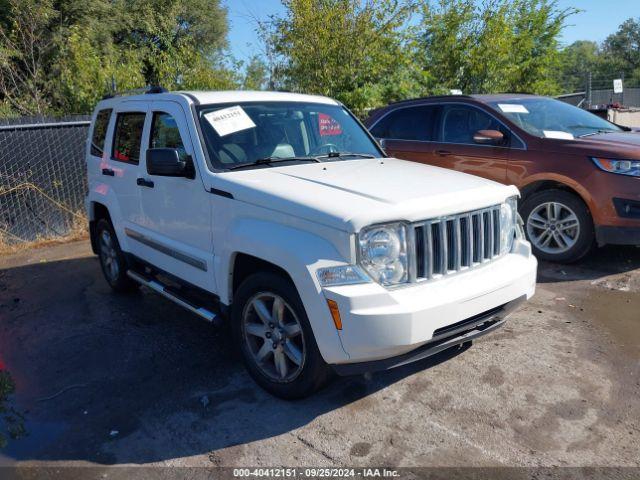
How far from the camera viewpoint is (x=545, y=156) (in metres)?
6.18

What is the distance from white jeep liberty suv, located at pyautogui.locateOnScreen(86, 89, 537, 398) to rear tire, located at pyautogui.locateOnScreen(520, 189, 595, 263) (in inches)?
91.6

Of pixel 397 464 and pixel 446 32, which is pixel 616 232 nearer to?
pixel 397 464

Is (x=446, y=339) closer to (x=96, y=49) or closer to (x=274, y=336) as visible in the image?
(x=274, y=336)

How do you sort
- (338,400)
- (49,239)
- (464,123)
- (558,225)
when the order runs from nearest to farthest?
1. (338,400)
2. (558,225)
3. (464,123)
4. (49,239)

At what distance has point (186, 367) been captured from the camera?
13.9ft

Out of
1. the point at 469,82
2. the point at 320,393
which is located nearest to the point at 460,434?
the point at 320,393

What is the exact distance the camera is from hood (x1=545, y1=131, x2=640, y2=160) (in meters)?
5.69

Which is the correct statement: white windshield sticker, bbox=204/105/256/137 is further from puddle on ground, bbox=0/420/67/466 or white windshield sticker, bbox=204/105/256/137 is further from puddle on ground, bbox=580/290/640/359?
puddle on ground, bbox=580/290/640/359

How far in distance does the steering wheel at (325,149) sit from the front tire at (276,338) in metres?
1.34

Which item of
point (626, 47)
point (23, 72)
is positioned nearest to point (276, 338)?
point (23, 72)

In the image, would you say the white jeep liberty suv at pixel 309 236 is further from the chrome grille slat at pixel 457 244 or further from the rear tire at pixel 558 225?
the rear tire at pixel 558 225

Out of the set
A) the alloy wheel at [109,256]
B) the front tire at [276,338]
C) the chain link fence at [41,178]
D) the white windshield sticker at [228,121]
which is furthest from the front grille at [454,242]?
the chain link fence at [41,178]

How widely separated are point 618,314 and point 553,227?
152 cm

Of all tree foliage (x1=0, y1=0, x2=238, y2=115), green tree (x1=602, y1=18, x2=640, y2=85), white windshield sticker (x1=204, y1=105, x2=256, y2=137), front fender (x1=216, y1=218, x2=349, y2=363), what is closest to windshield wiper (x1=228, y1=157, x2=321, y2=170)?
white windshield sticker (x1=204, y1=105, x2=256, y2=137)
